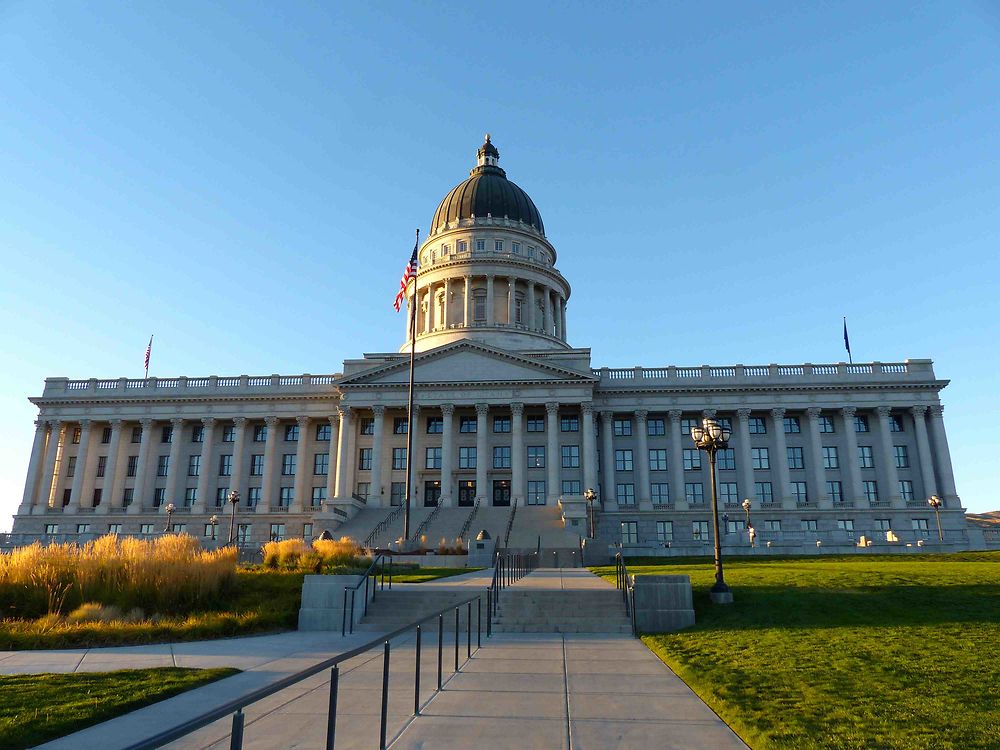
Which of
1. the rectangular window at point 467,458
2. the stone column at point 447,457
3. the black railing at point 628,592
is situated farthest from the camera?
the rectangular window at point 467,458

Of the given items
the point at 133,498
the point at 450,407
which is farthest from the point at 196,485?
the point at 450,407

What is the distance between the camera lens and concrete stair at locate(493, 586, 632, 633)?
17969mm

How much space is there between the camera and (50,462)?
231 ft

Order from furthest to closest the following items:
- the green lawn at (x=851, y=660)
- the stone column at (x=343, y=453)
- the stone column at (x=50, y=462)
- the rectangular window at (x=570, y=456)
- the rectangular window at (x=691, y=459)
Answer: the stone column at (x=50, y=462) < the rectangular window at (x=691, y=459) < the rectangular window at (x=570, y=456) < the stone column at (x=343, y=453) < the green lawn at (x=851, y=660)

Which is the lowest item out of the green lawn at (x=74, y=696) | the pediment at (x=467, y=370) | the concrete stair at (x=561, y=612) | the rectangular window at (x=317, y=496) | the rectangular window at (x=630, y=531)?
the green lawn at (x=74, y=696)

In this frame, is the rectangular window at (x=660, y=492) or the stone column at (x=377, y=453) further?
the rectangular window at (x=660, y=492)

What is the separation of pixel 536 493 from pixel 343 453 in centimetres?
1769

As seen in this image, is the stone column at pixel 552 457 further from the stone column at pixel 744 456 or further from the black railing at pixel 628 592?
the black railing at pixel 628 592

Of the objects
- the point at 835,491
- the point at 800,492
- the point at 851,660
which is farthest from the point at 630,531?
the point at 851,660

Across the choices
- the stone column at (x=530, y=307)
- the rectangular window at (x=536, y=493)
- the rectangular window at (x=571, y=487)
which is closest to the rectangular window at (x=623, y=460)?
the rectangular window at (x=571, y=487)

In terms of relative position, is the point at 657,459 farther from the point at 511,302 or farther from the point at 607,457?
the point at 511,302

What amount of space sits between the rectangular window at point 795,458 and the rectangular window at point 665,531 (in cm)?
1272

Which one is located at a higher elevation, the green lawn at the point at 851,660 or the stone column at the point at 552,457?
the stone column at the point at 552,457

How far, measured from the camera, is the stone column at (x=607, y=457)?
6550 cm
